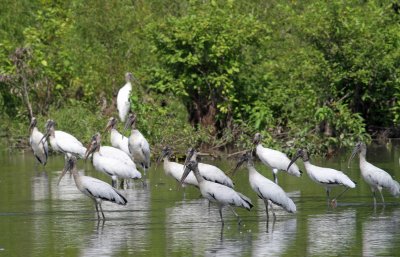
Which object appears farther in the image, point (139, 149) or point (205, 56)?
point (205, 56)

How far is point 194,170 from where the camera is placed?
16172 millimetres

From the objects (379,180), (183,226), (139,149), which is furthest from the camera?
(139,149)

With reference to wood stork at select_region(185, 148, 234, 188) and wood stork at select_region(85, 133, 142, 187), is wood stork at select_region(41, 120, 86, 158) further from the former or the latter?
wood stork at select_region(185, 148, 234, 188)

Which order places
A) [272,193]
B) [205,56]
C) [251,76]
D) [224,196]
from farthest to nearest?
[251,76]
[205,56]
[272,193]
[224,196]

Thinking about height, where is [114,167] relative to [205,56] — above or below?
below

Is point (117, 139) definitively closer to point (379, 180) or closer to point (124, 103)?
point (124, 103)

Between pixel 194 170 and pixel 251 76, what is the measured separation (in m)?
14.2

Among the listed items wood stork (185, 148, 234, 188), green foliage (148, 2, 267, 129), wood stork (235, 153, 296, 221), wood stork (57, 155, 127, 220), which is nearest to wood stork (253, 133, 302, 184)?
wood stork (185, 148, 234, 188)

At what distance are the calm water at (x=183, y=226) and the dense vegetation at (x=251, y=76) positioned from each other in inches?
230

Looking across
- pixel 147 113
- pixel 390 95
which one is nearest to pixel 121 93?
pixel 147 113

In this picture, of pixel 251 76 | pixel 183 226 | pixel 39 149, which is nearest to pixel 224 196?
pixel 183 226

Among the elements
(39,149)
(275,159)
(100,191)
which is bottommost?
(100,191)

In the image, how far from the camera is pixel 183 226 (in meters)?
15.6

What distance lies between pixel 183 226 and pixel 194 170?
943 millimetres
